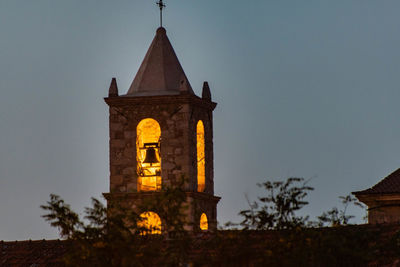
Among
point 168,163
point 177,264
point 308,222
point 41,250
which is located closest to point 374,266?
point 308,222

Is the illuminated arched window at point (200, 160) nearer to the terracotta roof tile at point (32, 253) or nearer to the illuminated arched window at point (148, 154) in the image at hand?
the illuminated arched window at point (148, 154)

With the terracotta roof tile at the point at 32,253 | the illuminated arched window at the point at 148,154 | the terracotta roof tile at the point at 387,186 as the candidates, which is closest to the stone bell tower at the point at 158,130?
the illuminated arched window at the point at 148,154

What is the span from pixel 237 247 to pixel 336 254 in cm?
177

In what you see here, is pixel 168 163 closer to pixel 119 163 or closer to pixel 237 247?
pixel 119 163

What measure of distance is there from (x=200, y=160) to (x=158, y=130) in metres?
1.70

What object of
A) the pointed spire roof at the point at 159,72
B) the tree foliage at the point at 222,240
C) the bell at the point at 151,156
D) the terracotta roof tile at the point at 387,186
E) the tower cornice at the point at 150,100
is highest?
the pointed spire roof at the point at 159,72

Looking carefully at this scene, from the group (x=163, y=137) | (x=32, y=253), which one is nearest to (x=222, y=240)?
(x=32, y=253)

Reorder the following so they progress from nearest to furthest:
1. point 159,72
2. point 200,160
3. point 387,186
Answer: point 387,186 → point 159,72 → point 200,160

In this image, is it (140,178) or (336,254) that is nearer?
(336,254)

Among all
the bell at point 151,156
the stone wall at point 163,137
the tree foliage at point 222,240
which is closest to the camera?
the tree foliage at point 222,240

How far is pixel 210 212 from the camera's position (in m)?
48.6

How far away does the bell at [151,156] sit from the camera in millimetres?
47812

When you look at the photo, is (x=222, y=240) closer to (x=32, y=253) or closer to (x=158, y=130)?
(x=32, y=253)

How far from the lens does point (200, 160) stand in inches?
1940
